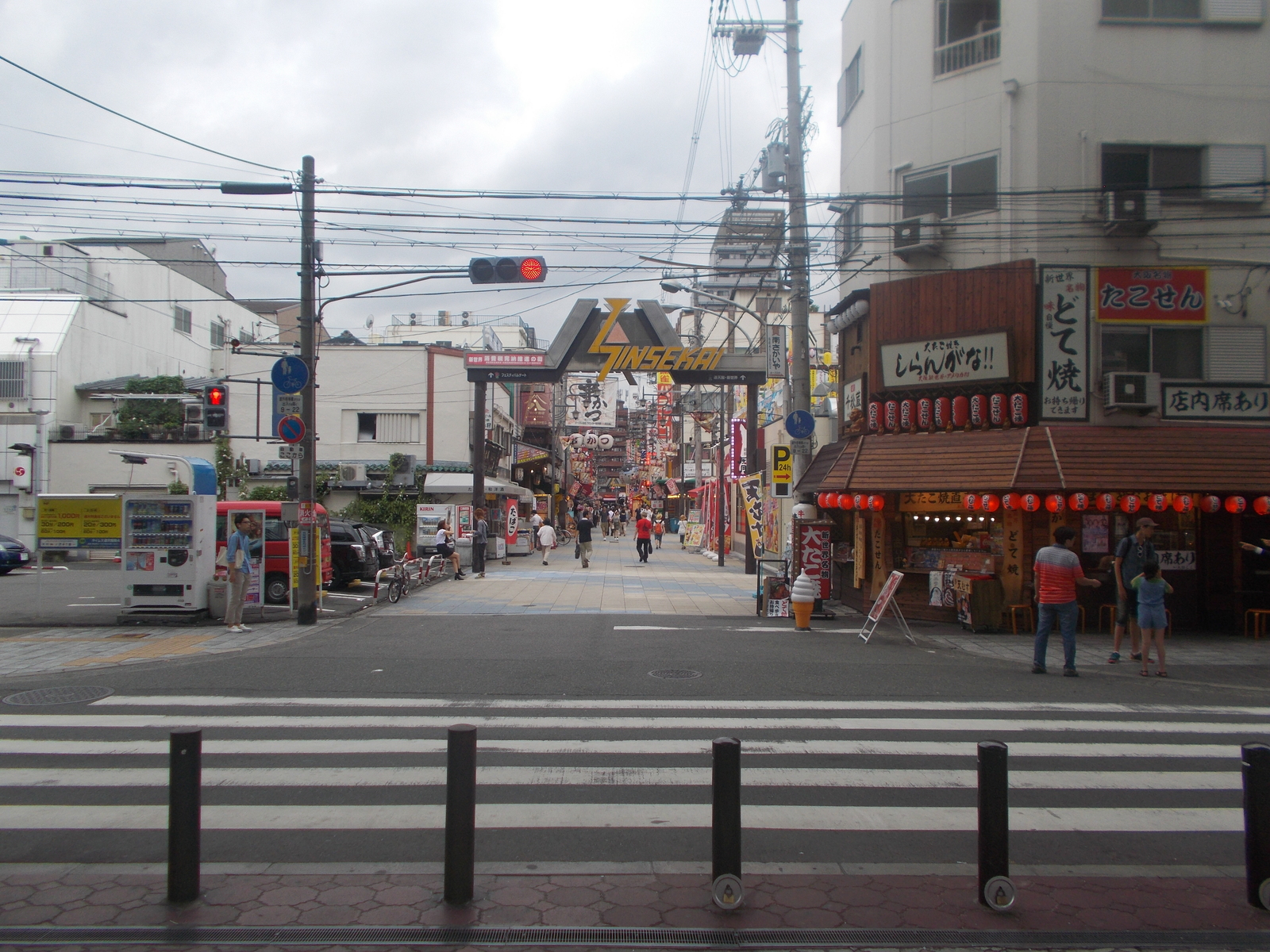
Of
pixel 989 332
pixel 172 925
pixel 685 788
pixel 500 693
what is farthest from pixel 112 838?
pixel 989 332

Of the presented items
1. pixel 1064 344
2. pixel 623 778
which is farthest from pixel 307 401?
pixel 1064 344

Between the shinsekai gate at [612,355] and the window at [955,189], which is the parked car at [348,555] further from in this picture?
the window at [955,189]

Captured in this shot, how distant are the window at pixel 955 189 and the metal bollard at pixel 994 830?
1276 cm

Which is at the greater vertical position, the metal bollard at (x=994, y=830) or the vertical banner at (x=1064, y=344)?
the vertical banner at (x=1064, y=344)

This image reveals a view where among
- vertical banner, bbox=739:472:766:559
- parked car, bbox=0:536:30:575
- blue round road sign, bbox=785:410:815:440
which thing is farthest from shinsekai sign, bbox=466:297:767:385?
parked car, bbox=0:536:30:575

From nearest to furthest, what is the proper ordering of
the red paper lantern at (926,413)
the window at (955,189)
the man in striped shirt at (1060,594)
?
the man in striped shirt at (1060,594), the window at (955,189), the red paper lantern at (926,413)

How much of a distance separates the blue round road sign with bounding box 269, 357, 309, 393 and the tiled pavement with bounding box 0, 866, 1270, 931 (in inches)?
422

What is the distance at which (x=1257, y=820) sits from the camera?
4.40 meters

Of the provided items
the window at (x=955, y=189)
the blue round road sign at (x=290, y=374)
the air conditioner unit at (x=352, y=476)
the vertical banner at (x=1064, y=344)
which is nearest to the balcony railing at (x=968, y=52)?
the window at (x=955, y=189)

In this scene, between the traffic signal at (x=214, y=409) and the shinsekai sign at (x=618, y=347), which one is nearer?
the traffic signal at (x=214, y=409)

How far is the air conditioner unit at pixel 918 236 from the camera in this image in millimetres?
15945

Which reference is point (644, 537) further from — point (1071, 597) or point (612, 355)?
point (1071, 597)

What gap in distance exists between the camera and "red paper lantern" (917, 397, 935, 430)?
1583 centimetres

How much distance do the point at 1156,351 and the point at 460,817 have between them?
15.2 meters
